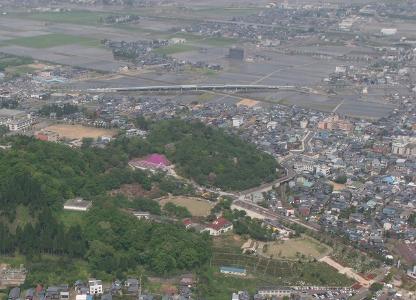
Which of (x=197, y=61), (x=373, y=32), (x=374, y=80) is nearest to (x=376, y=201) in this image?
(x=374, y=80)

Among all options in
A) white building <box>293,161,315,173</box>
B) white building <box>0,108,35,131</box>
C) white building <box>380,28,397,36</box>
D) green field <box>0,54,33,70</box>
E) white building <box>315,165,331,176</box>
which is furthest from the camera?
white building <box>380,28,397,36</box>

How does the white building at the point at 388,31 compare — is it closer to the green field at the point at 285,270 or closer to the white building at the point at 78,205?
the white building at the point at 78,205

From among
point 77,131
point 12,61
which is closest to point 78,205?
point 77,131

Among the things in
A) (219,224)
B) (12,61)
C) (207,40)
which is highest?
(207,40)

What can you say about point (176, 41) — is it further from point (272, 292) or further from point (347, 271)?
point (272, 292)

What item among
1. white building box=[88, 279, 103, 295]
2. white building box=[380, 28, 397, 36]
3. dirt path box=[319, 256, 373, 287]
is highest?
white building box=[380, 28, 397, 36]

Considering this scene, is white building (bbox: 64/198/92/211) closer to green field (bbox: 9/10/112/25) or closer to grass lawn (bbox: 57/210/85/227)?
grass lawn (bbox: 57/210/85/227)

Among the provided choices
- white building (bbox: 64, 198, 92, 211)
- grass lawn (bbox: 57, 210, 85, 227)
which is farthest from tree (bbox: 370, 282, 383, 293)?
white building (bbox: 64, 198, 92, 211)
